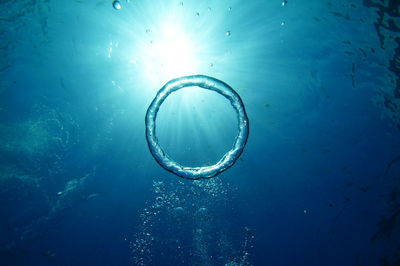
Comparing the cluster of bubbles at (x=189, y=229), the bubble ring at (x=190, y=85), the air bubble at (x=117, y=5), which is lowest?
the cluster of bubbles at (x=189, y=229)

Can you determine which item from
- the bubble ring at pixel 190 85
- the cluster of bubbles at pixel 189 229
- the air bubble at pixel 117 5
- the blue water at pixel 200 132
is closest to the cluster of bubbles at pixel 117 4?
the air bubble at pixel 117 5

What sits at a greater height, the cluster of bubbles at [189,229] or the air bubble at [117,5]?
the air bubble at [117,5]

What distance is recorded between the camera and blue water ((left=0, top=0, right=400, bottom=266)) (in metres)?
7.81

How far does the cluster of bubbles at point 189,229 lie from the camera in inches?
542

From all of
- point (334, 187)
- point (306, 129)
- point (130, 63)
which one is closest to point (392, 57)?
point (306, 129)

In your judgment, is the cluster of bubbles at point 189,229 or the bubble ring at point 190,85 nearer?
the bubble ring at point 190,85

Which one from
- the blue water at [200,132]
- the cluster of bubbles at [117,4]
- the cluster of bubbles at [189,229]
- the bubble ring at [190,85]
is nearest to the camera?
the bubble ring at [190,85]

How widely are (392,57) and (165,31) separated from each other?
7740 mm

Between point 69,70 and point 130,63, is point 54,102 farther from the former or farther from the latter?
point 130,63

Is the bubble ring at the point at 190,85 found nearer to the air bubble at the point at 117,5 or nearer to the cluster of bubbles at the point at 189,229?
the air bubble at the point at 117,5

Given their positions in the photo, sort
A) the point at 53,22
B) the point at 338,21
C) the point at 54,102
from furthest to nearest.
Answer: the point at 54,102 → the point at 53,22 → the point at 338,21

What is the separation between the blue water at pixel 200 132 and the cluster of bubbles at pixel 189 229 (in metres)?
0.10

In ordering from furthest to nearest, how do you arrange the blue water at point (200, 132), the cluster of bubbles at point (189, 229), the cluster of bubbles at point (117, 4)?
the cluster of bubbles at point (189, 229), the blue water at point (200, 132), the cluster of bubbles at point (117, 4)

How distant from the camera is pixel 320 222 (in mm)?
13625
